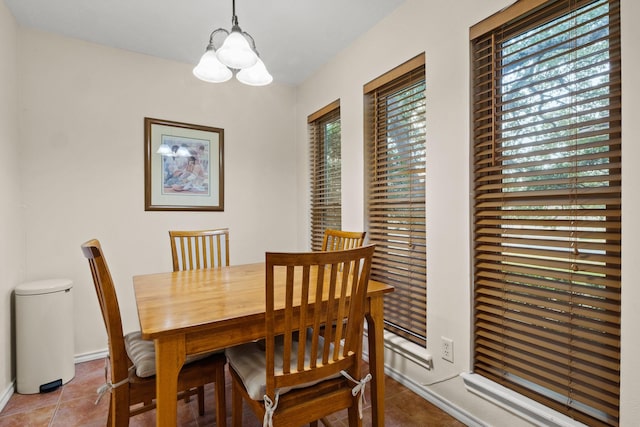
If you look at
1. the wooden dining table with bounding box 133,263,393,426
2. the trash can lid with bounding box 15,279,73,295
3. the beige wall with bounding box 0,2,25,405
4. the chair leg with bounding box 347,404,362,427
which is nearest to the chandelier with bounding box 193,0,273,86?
the wooden dining table with bounding box 133,263,393,426

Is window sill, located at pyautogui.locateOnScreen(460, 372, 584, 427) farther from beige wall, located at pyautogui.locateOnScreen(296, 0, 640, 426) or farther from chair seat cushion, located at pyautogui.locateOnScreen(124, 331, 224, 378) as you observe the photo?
chair seat cushion, located at pyautogui.locateOnScreen(124, 331, 224, 378)

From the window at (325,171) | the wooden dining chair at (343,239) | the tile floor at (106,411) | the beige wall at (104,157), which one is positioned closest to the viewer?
the tile floor at (106,411)

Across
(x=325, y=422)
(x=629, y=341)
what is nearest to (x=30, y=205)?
(x=325, y=422)

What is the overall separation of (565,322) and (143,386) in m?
1.76

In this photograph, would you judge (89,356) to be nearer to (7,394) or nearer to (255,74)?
(7,394)

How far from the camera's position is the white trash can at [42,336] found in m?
2.10

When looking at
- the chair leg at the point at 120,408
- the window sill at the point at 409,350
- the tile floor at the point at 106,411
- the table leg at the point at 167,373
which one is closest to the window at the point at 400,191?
the window sill at the point at 409,350

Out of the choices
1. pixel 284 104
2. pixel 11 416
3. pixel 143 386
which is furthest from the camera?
pixel 284 104

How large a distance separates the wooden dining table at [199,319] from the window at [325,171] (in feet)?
4.28

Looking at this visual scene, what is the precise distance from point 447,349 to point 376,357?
0.54m

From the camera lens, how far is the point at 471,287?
1.74 metres

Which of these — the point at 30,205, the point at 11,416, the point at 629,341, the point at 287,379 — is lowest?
the point at 11,416

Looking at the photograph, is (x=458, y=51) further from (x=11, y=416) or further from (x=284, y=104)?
(x=11, y=416)

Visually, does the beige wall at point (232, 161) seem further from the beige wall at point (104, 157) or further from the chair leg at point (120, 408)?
the chair leg at point (120, 408)
